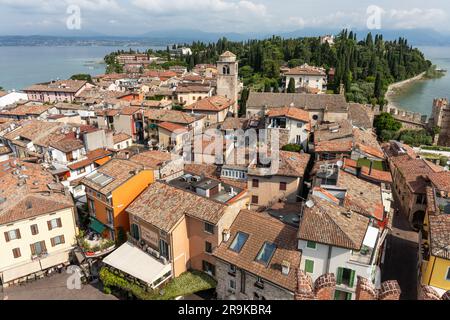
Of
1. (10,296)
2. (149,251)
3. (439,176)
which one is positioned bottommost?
(10,296)

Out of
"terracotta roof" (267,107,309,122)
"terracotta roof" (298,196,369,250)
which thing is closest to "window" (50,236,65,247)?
"terracotta roof" (298,196,369,250)

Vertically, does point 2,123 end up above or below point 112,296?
above

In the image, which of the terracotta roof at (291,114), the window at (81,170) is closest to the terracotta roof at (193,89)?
the terracotta roof at (291,114)

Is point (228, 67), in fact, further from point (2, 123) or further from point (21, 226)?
point (21, 226)

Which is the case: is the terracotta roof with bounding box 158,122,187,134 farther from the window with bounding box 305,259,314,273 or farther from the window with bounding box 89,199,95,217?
the window with bounding box 305,259,314,273

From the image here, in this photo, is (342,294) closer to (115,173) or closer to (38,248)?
(115,173)

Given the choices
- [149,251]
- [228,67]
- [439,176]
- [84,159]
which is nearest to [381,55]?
[228,67]
